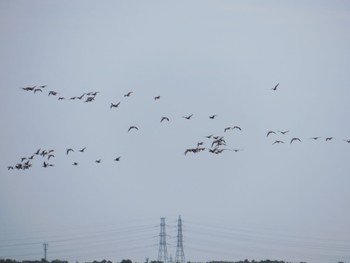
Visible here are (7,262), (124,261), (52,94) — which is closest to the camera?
(52,94)

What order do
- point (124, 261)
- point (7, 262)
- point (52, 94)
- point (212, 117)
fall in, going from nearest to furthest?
1. point (212, 117)
2. point (52, 94)
3. point (7, 262)
4. point (124, 261)

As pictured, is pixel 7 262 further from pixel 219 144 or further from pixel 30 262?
pixel 219 144

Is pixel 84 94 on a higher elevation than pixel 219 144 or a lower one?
higher

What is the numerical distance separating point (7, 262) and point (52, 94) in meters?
88.6

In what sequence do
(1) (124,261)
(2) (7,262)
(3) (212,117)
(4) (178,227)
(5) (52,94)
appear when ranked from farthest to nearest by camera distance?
(1) (124,261) → (2) (7,262) → (4) (178,227) → (5) (52,94) → (3) (212,117)

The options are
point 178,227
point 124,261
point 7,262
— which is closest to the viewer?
point 178,227

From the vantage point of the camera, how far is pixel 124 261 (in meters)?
164

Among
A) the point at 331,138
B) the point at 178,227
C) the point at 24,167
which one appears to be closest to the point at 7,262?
the point at 178,227

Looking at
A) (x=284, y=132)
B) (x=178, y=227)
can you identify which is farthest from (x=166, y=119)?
(x=178, y=227)

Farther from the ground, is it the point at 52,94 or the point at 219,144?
the point at 52,94

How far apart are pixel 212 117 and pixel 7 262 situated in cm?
9689

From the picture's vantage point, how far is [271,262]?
171 metres

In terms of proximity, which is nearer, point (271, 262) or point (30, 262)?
point (30, 262)

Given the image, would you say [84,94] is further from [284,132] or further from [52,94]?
[284,132]
